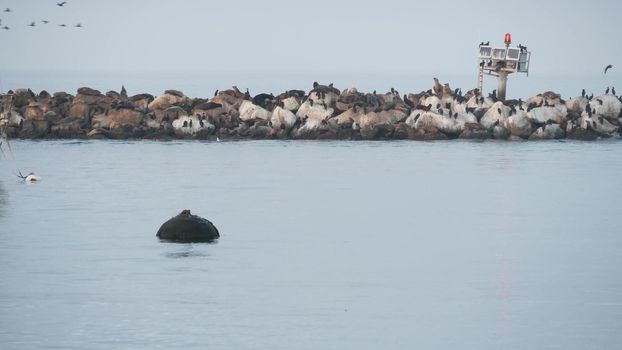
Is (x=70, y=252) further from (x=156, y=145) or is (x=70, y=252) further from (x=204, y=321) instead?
(x=156, y=145)

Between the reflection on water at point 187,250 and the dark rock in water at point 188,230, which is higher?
the dark rock in water at point 188,230

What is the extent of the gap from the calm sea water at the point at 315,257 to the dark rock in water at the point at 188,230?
443mm

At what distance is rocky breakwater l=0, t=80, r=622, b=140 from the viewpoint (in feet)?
246

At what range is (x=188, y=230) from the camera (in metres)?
35.6

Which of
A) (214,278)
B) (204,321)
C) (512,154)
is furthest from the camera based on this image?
(512,154)

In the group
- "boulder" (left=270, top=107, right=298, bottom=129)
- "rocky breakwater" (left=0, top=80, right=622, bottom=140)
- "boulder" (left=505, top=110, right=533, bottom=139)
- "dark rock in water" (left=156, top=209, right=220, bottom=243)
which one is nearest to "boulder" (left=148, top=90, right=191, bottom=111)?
Answer: "rocky breakwater" (left=0, top=80, right=622, bottom=140)

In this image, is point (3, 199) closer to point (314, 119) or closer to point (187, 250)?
point (187, 250)

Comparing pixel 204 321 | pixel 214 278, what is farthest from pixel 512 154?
pixel 204 321

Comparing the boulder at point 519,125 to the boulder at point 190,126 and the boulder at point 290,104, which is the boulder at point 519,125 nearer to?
→ the boulder at point 290,104

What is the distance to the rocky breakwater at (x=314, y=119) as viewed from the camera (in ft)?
246

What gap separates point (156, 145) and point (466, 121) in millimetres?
17132

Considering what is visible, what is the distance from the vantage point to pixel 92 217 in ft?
139

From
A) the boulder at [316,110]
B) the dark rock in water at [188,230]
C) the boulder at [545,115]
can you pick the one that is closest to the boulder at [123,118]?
the boulder at [316,110]

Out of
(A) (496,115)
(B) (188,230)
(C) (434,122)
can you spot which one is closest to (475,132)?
(A) (496,115)
